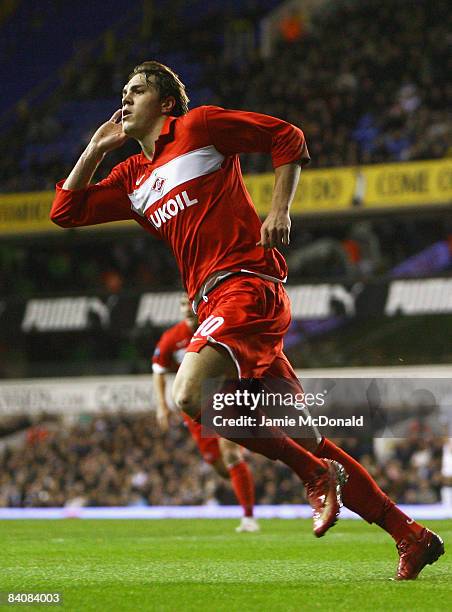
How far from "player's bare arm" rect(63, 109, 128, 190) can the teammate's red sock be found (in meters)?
1.84

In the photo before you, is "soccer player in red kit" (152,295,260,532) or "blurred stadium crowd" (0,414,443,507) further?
"blurred stadium crowd" (0,414,443,507)

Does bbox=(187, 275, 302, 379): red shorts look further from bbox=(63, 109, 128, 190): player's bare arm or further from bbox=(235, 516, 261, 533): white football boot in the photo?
bbox=(235, 516, 261, 533): white football boot

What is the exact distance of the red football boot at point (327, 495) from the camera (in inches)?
201

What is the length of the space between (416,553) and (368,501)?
1.08 ft

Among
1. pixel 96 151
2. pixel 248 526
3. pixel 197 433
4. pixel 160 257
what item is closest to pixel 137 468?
pixel 160 257

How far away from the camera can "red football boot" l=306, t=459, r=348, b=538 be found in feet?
16.8

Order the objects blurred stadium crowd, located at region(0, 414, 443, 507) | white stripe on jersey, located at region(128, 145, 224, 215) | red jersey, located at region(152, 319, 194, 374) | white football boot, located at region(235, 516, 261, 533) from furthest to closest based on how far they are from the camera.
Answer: blurred stadium crowd, located at region(0, 414, 443, 507) → red jersey, located at region(152, 319, 194, 374) → white football boot, located at region(235, 516, 261, 533) → white stripe on jersey, located at region(128, 145, 224, 215)

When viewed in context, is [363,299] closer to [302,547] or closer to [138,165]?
[302,547]

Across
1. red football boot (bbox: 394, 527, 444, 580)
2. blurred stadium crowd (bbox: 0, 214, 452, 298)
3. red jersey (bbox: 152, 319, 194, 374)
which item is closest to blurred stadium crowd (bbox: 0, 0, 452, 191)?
blurred stadium crowd (bbox: 0, 214, 452, 298)

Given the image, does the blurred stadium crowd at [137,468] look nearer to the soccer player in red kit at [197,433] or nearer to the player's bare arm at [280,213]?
the soccer player in red kit at [197,433]

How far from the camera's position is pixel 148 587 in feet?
17.3

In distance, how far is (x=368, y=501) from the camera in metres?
5.41

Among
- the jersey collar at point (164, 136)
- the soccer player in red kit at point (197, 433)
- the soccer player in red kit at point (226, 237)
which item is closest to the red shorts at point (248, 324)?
the soccer player in red kit at point (226, 237)

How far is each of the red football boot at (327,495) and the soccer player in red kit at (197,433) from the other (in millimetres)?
5863
